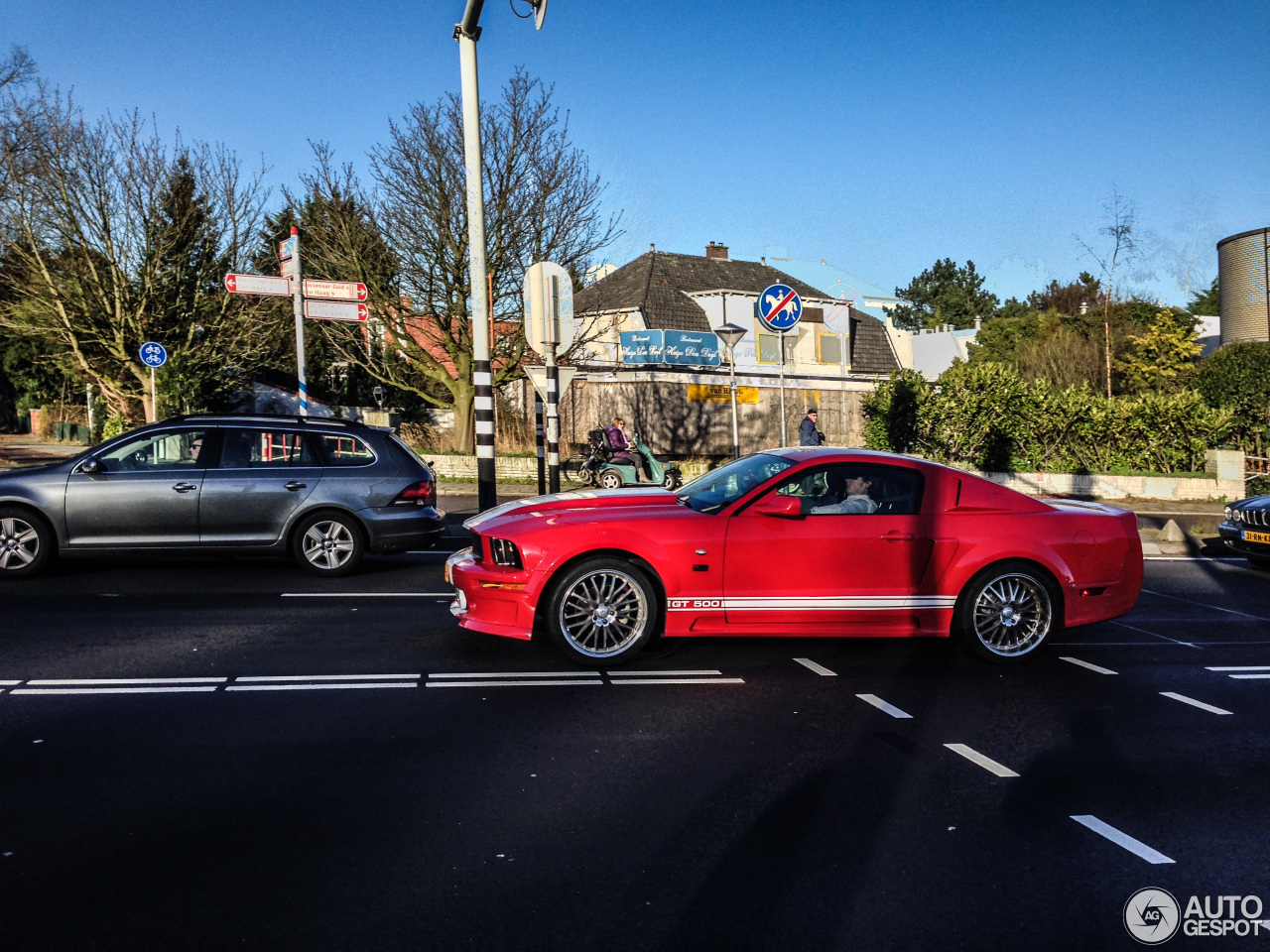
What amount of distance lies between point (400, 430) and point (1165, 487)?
71.2 feet

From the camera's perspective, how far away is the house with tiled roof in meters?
29.5

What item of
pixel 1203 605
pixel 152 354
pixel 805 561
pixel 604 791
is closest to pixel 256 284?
pixel 152 354

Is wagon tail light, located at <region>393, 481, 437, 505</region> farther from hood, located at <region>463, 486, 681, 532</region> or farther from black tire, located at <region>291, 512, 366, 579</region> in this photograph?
hood, located at <region>463, 486, 681, 532</region>

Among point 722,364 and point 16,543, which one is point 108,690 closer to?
point 16,543

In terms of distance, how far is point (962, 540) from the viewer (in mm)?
7250

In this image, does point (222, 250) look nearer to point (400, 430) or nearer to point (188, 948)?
point (400, 430)

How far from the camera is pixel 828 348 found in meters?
46.6


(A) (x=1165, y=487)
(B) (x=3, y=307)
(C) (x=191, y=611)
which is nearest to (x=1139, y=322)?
(A) (x=1165, y=487)

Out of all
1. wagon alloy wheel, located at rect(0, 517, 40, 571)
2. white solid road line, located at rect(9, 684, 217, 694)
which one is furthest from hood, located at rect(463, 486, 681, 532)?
wagon alloy wheel, located at rect(0, 517, 40, 571)

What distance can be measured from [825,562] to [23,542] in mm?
7759

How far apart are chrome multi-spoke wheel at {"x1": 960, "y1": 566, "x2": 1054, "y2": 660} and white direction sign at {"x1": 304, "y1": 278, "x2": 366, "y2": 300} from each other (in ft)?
45.0

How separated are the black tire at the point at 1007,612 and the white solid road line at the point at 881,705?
1.28 metres

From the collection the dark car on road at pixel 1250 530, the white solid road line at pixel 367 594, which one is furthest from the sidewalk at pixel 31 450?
the dark car on road at pixel 1250 530

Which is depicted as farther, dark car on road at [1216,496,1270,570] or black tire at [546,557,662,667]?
dark car on road at [1216,496,1270,570]
